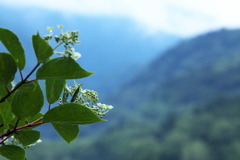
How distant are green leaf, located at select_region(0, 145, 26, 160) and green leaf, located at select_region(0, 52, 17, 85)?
0.30 meters

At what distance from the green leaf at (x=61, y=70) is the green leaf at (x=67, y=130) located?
0.26m

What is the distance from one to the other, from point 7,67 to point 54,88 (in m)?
0.24

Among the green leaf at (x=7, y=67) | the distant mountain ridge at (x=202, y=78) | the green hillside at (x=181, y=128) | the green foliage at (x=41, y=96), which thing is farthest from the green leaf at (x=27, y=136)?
the distant mountain ridge at (x=202, y=78)

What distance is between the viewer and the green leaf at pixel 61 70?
112 centimetres

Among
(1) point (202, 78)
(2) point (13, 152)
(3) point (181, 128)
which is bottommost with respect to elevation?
(2) point (13, 152)

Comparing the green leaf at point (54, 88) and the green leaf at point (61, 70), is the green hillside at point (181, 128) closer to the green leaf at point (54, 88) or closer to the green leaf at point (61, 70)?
the green leaf at point (54, 88)

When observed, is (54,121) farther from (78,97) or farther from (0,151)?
(0,151)

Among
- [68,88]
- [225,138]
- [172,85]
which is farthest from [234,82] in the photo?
[68,88]

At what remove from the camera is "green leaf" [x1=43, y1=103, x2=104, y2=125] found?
1250mm

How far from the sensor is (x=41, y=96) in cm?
130

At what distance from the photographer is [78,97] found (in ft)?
4.37

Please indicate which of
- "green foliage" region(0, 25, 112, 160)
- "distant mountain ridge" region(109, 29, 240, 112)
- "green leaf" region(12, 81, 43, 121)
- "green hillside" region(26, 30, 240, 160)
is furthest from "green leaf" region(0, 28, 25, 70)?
"distant mountain ridge" region(109, 29, 240, 112)

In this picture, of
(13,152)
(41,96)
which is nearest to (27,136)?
(13,152)

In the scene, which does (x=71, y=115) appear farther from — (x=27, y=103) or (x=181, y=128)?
(x=181, y=128)
